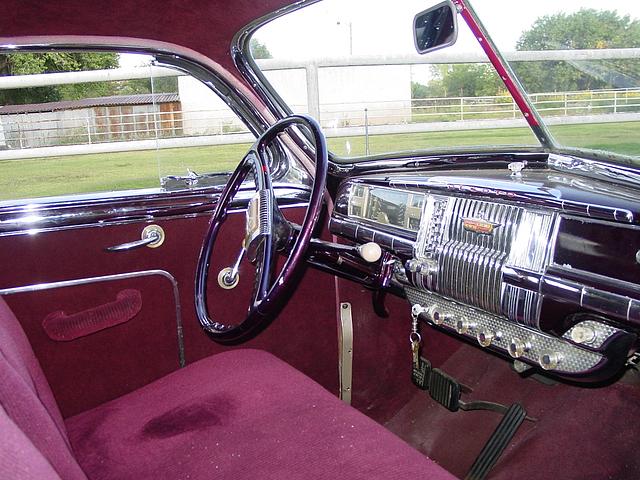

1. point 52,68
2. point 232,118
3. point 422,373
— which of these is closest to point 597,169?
point 422,373

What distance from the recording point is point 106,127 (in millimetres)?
2148

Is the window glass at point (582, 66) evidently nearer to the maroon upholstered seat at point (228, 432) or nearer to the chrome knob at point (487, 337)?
the chrome knob at point (487, 337)

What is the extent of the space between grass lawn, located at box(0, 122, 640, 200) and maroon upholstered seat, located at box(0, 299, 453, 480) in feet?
2.38

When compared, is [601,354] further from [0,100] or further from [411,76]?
[0,100]

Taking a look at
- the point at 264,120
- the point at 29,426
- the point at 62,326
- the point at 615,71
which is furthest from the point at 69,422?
the point at 615,71

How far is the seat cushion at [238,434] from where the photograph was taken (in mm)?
1372

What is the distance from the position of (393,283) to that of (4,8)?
4.45ft

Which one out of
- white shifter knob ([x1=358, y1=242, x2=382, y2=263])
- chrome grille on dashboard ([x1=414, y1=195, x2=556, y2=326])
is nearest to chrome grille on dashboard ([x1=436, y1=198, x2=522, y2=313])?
chrome grille on dashboard ([x1=414, y1=195, x2=556, y2=326])

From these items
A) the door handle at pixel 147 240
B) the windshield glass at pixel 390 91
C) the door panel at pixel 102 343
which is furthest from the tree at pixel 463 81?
the door panel at pixel 102 343

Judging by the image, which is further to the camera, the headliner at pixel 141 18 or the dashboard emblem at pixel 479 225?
the headliner at pixel 141 18

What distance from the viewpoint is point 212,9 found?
185cm

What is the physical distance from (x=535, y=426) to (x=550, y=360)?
1.97ft

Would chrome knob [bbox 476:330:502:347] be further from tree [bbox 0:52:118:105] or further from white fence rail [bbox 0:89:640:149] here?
tree [bbox 0:52:118:105]

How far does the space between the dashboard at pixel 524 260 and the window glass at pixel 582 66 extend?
5.1 inches
